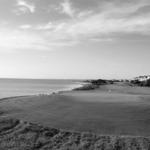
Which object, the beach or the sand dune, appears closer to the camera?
the sand dune

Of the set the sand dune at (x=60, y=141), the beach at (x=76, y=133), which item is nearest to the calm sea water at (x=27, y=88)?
the beach at (x=76, y=133)

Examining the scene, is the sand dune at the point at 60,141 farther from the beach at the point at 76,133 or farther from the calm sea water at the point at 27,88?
the calm sea water at the point at 27,88

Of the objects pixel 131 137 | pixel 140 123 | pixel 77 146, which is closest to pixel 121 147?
pixel 131 137

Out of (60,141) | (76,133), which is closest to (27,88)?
(76,133)

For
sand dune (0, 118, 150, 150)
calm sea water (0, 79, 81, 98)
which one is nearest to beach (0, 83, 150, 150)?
sand dune (0, 118, 150, 150)

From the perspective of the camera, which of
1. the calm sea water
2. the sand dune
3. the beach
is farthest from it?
the calm sea water

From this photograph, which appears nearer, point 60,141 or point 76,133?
point 60,141

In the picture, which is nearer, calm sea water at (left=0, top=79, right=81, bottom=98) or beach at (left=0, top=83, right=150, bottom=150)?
beach at (left=0, top=83, right=150, bottom=150)

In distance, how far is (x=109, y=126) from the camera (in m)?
7.96

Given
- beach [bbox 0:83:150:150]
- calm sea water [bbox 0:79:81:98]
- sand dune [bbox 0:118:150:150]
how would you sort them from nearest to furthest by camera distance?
1. sand dune [bbox 0:118:150:150]
2. beach [bbox 0:83:150:150]
3. calm sea water [bbox 0:79:81:98]

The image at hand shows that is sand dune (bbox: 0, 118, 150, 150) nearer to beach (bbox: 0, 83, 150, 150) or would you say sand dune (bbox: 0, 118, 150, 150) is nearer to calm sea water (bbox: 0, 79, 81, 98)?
beach (bbox: 0, 83, 150, 150)

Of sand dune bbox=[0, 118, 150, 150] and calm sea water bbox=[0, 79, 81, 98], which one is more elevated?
sand dune bbox=[0, 118, 150, 150]

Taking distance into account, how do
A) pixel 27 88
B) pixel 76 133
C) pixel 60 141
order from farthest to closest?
1. pixel 27 88
2. pixel 76 133
3. pixel 60 141

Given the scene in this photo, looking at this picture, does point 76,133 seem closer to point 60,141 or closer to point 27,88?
point 60,141
